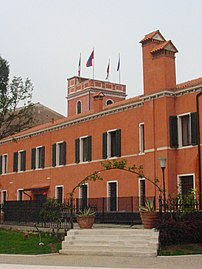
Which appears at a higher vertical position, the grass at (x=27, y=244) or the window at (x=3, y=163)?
the window at (x=3, y=163)

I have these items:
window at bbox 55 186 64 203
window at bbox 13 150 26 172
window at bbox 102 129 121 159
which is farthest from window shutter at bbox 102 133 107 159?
window at bbox 13 150 26 172

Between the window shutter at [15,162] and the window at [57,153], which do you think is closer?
the window at [57,153]

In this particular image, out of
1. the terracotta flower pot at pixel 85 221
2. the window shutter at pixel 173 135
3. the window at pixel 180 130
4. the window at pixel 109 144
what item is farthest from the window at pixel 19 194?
the terracotta flower pot at pixel 85 221

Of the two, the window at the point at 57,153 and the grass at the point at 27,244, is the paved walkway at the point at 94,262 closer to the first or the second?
the grass at the point at 27,244

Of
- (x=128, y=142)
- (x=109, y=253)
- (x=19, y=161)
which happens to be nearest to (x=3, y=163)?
(x=19, y=161)

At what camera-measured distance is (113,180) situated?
28609 millimetres

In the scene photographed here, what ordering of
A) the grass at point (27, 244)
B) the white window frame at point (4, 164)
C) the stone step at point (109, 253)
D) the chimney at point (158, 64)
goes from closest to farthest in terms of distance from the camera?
the stone step at point (109, 253) → the grass at point (27, 244) → the chimney at point (158, 64) → the white window frame at point (4, 164)

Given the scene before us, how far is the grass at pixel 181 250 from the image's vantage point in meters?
16.2

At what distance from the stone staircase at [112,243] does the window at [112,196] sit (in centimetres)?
901

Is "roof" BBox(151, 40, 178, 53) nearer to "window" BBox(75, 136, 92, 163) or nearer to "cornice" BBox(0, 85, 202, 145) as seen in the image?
"cornice" BBox(0, 85, 202, 145)

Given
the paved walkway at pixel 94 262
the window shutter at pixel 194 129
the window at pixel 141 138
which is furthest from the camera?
the window at pixel 141 138

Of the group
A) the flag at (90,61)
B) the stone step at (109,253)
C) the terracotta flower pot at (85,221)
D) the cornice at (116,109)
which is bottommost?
the stone step at (109,253)

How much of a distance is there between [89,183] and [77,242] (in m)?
12.6

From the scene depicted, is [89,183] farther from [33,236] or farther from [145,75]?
[33,236]
